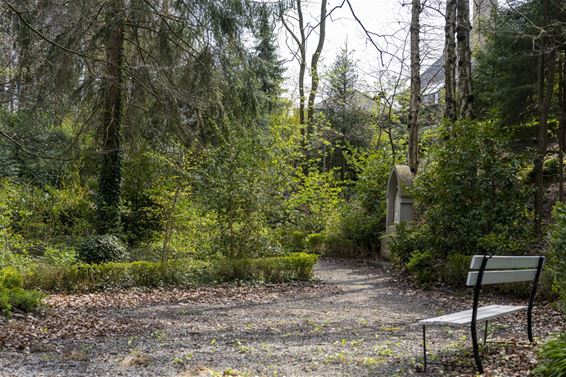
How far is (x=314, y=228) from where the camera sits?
18.0 metres

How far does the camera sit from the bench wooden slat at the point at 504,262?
158 inches

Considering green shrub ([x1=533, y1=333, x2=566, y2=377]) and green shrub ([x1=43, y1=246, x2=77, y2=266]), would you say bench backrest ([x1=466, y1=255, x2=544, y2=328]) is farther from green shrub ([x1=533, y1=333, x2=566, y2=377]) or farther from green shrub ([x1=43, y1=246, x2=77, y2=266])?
green shrub ([x1=43, y1=246, x2=77, y2=266])

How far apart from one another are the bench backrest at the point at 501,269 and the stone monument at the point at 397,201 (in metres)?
7.14

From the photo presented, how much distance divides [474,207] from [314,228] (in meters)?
8.61

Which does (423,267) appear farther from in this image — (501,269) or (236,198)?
(501,269)

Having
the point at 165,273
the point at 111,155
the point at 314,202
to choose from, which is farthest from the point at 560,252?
the point at 314,202

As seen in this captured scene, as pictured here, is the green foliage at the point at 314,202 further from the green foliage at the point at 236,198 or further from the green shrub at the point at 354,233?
the green foliage at the point at 236,198

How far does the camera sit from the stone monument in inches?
518

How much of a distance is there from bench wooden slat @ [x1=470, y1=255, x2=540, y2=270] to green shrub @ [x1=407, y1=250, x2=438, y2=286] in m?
4.81

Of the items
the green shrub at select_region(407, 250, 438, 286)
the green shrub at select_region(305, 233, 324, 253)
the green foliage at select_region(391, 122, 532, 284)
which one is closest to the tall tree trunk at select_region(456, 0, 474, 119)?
the green foliage at select_region(391, 122, 532, 284)

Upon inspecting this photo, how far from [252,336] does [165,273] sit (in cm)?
423

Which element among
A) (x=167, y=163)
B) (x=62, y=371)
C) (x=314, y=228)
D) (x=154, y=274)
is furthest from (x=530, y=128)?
(x=62, y=371)

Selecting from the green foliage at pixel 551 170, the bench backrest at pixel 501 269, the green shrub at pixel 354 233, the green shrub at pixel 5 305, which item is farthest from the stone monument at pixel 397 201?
the green shrub at pixel 5 305

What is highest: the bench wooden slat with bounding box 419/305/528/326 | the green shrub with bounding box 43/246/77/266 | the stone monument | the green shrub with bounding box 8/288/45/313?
the stone monument
